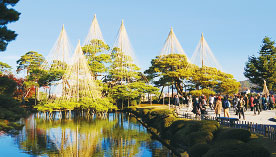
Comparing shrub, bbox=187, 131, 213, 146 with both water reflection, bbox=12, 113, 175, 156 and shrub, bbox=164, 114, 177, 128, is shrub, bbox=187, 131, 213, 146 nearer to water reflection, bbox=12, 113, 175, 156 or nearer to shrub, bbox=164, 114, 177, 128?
water reflection, bbox=12, 113, 175, 156

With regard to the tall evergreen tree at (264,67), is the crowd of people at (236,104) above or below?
below

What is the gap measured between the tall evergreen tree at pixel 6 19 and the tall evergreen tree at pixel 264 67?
1673 inches

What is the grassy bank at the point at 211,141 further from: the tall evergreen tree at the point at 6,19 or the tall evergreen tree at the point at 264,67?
the tall evergreen tree at the point at 264,67

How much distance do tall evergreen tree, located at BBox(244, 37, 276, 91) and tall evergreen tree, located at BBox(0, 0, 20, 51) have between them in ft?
139

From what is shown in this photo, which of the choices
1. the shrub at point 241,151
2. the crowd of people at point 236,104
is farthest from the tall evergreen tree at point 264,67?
the shrub at point 241,151

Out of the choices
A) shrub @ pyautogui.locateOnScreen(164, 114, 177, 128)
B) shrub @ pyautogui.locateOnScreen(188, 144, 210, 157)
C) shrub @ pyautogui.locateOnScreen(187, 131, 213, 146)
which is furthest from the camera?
shrub @ pyautogui.locateOnScreen(164, 114, 177, 128)

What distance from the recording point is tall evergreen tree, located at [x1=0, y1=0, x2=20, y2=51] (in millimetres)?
10117

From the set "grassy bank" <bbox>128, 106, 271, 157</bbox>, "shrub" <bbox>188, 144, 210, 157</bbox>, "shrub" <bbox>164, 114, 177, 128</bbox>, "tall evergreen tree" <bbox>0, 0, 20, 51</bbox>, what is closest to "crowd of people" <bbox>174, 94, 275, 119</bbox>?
"shrub" <bbox>164, 114, 177, 128</bbox>

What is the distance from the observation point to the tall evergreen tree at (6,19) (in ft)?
33.2

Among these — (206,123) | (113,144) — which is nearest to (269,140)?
(206,123)

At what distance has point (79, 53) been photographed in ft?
114

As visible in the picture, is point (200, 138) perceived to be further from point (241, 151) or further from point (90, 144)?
point (90, 144)

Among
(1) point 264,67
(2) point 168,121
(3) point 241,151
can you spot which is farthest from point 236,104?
(1) point 264,67

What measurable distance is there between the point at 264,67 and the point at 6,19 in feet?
141
